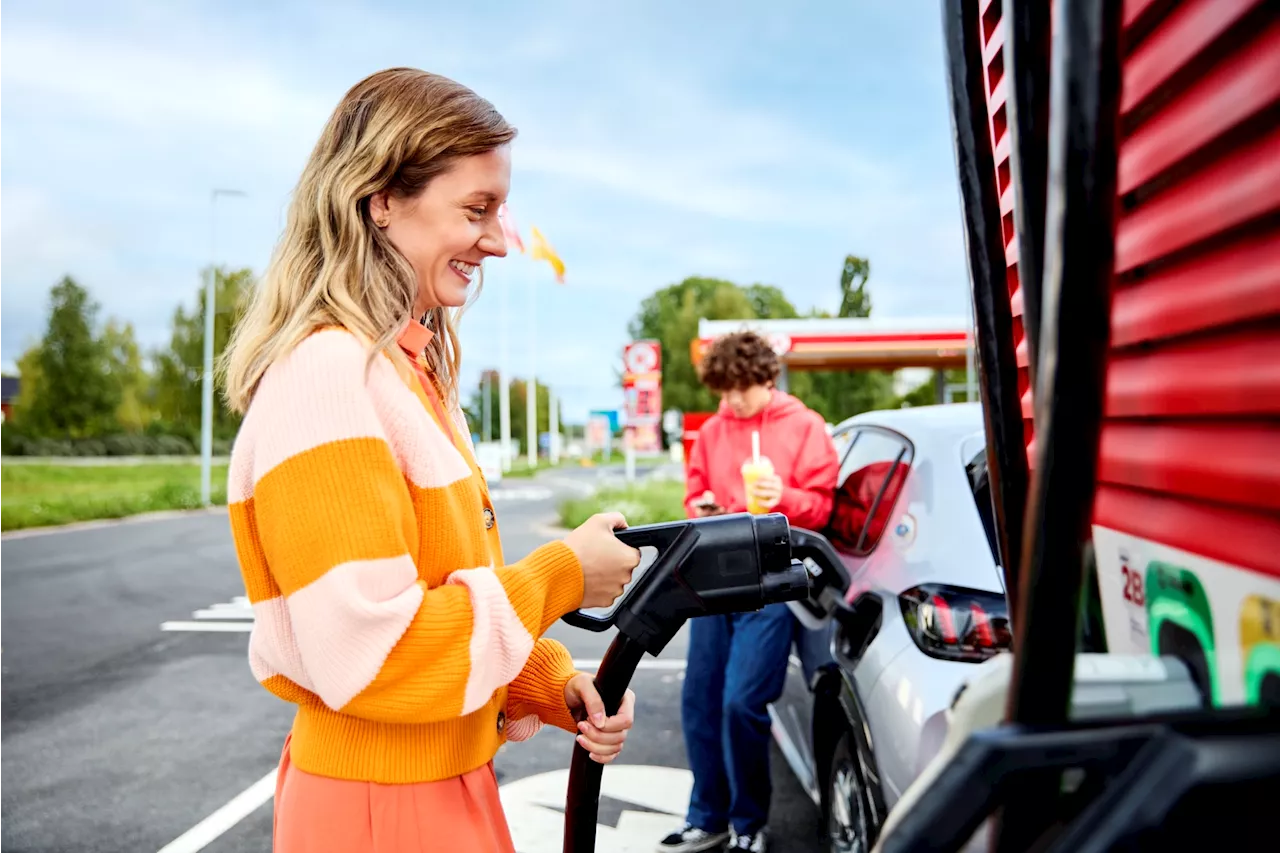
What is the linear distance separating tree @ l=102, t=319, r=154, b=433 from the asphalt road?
3887cm

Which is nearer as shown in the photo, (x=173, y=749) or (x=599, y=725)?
(x=599, y=725)

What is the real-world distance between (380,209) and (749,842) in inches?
117

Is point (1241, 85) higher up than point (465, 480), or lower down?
higher up

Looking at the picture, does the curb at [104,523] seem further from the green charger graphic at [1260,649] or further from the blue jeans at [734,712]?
the green charger graphic at [1260,649]

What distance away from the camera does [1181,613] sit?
829 millimetres

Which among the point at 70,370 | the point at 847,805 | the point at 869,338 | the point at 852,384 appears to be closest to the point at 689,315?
the point at 852,384

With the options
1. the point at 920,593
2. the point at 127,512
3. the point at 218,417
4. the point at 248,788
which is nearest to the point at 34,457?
the point at 218,417

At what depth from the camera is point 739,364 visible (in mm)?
4121

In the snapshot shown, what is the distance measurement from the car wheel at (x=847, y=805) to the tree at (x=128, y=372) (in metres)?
46.0

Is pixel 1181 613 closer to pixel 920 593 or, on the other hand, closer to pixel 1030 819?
pixel 1030 819

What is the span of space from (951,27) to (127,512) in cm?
2325

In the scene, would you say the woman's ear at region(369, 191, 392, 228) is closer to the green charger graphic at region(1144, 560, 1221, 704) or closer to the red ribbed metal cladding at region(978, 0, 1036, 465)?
the red ribbed metal cladding at region(978, 0, 1036, 465)

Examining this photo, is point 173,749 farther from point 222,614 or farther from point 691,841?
point 222,614

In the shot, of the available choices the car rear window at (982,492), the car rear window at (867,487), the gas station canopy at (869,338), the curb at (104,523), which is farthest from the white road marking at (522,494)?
the car rear window at (982,492)
